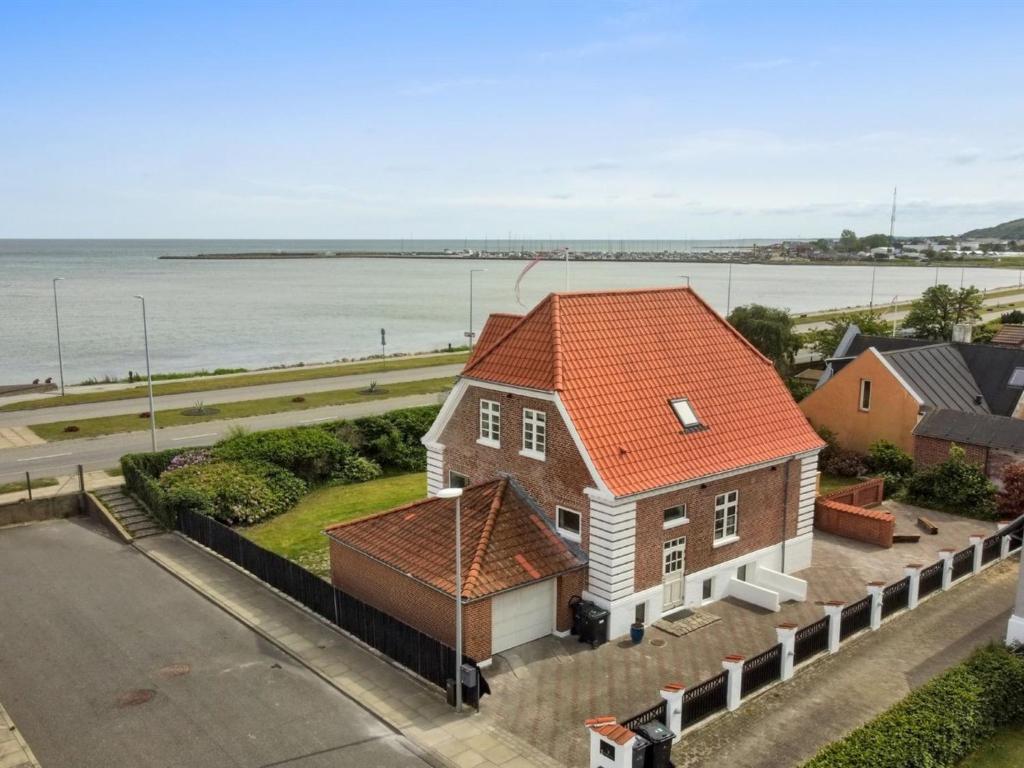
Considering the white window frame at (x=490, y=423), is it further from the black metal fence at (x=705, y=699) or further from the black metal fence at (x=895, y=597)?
the black metal fence at (x=895, y=597)

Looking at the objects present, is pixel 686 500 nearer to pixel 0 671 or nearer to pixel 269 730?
pixel 269 730

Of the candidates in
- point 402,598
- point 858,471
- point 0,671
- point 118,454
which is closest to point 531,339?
point 402,598

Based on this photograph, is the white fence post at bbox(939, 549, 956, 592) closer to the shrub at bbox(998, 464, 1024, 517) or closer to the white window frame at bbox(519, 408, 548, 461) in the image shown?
the shrub at bbox(998, 464, 1024, 517)

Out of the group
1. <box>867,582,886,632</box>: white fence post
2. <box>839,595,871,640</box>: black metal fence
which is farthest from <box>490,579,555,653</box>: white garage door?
<box>867,582,886,632</box>: white fence post

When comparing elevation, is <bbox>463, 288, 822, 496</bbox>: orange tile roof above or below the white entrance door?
above

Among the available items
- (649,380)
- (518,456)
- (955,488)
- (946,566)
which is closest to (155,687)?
(518,456)

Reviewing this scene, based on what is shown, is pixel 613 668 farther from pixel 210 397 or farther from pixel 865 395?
pixel 210 397
